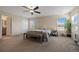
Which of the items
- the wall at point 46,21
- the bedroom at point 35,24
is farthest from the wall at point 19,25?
the wall at point 46,21

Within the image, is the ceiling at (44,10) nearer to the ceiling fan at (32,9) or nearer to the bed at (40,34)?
the ceiling fan at (32,9)

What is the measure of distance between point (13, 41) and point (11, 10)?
80 centimetres

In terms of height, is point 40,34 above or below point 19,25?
below

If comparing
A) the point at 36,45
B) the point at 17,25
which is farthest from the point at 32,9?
the point at 36,45

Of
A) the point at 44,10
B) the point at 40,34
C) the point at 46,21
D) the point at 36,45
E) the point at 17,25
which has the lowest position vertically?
the point at 36,45

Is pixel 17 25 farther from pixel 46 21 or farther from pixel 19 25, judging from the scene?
pixel 46 21

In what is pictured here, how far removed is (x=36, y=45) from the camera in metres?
2.48

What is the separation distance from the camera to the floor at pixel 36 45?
242 centimetres
